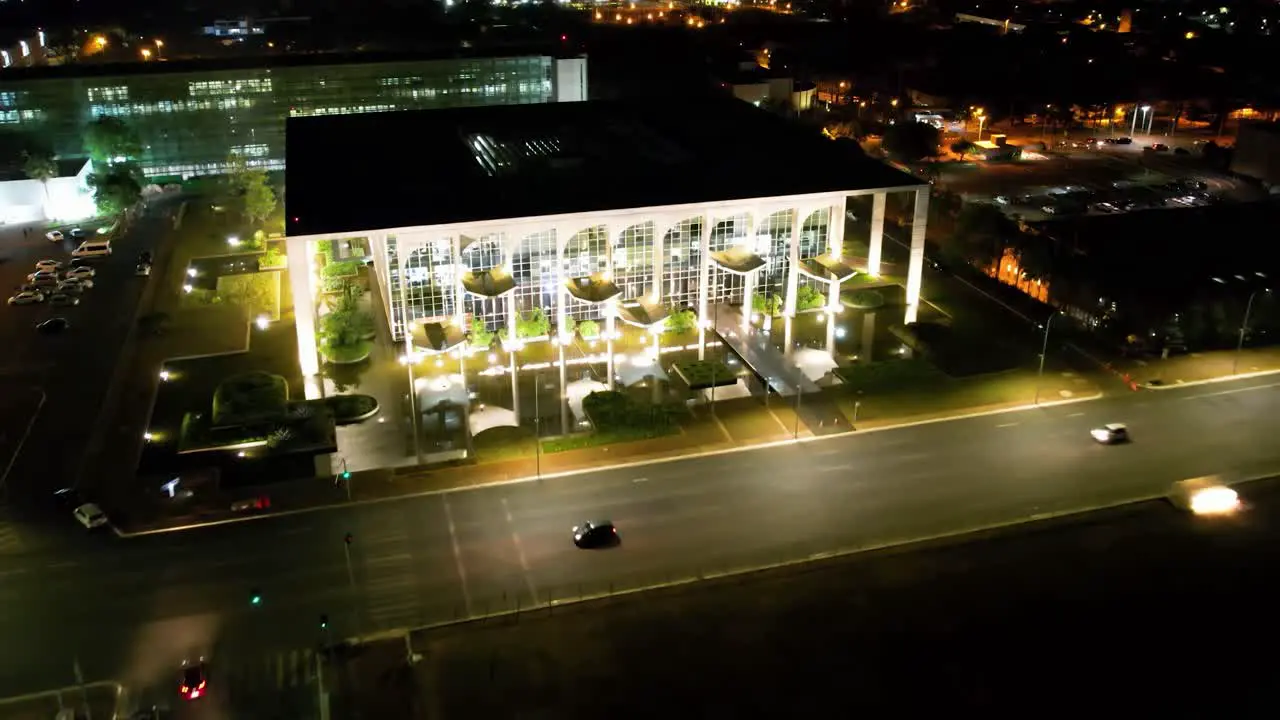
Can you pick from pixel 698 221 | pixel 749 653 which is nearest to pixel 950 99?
pixel 698 221

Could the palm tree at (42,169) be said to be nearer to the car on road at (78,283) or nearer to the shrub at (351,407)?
the car on road at (78,283)

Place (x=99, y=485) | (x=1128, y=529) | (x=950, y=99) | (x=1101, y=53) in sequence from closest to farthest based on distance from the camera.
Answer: (x=1128, y=529), (x=99, y=485), (x=950, y=99), (x=1101, y=53)

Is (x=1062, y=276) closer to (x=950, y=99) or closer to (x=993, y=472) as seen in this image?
(x=993, y=472)

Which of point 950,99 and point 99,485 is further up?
point 950,99

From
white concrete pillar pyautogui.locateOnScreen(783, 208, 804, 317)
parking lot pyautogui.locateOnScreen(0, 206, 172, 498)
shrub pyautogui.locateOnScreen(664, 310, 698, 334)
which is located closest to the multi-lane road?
parking lot pyautogui.locateOnScreen(0, 206, 172, 498)

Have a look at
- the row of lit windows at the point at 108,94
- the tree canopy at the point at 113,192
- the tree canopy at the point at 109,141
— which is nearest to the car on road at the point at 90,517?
the tree canopy at the point at 113,192

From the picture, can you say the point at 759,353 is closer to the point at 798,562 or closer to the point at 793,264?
the point at 793,264
